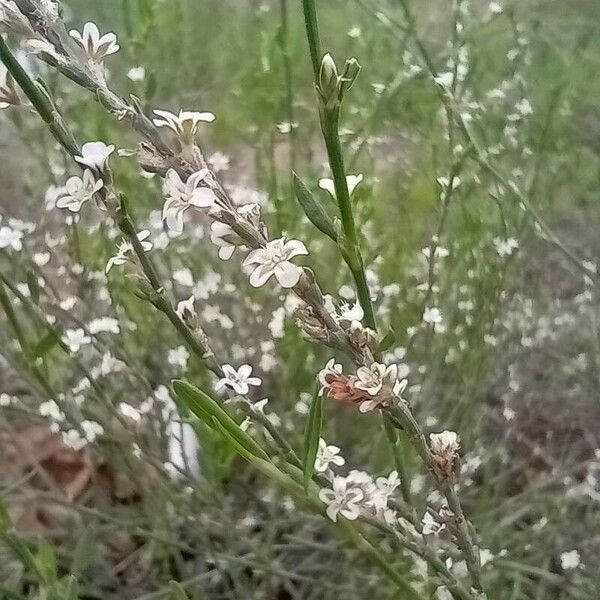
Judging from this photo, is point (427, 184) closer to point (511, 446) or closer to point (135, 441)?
point (511, 446)

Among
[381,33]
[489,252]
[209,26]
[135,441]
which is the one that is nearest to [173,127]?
[135,441]

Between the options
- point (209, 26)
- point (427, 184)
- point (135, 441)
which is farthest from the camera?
point (209, 26)

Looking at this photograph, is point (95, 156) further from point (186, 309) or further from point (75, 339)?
point (75, 339)

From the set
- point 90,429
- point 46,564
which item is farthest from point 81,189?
point 90,429

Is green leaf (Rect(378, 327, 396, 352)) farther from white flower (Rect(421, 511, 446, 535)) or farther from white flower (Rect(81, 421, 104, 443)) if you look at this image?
white flower (Rect(81, 421, 104, 443))

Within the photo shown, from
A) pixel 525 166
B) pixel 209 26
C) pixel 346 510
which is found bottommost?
pixel 346 510

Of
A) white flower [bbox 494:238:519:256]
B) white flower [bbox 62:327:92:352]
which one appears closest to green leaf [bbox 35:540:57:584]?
white flower [bbox 62:327:92:352]

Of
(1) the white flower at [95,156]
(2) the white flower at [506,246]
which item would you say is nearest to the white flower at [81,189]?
(1) the white flower at [95,156]
